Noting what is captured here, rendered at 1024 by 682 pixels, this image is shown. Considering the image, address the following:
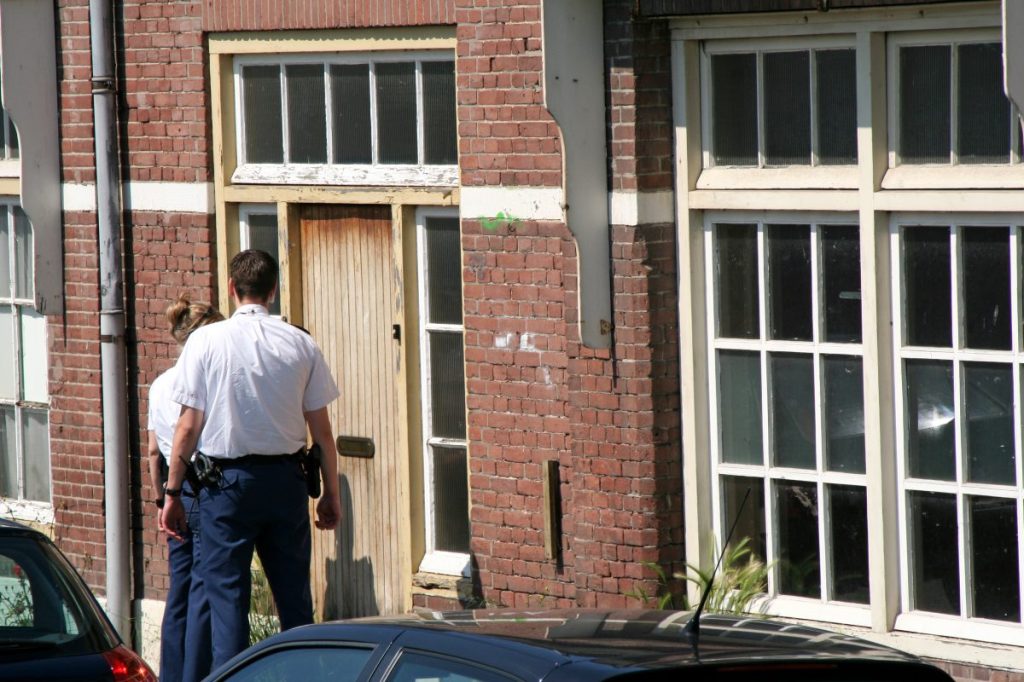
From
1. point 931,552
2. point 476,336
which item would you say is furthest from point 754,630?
point 476,336

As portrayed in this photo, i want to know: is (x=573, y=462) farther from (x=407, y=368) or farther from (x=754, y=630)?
(x=754, y=630)

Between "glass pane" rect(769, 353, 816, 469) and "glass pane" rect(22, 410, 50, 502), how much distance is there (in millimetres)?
5149

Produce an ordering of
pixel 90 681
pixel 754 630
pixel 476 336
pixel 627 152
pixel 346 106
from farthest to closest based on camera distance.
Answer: pixel 346 106, pixel 476 336, pixel 627 152, pixel 90 681, pixel 754 630

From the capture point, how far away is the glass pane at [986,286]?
6887mm

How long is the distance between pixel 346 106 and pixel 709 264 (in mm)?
2357

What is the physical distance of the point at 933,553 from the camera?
7.22 metres

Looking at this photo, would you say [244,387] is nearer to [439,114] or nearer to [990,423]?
[439,114]

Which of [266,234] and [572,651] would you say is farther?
[266,234]

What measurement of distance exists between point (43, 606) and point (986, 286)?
151 inches

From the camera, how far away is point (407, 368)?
8.96 m

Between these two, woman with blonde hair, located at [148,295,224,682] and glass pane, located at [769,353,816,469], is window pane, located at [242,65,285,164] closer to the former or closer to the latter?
woman with blonde hair, located at [148,295,224,682]

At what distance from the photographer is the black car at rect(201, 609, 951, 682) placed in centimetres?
370

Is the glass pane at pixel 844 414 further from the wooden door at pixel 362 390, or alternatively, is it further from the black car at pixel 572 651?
the black car at pixel 572 651

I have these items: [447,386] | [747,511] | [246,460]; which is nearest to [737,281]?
[747,511]
